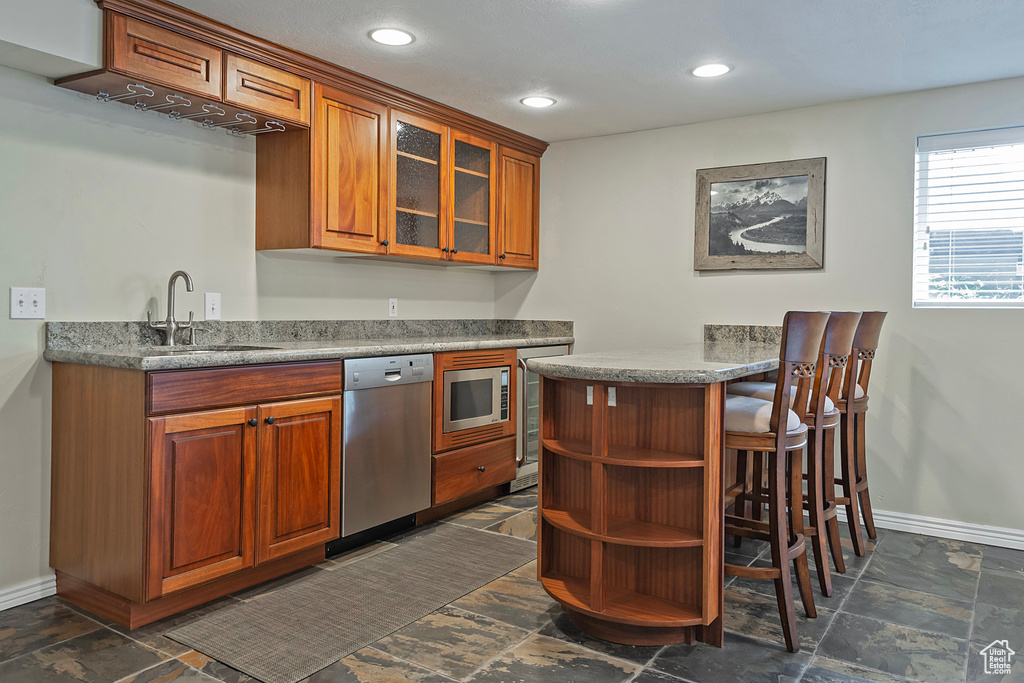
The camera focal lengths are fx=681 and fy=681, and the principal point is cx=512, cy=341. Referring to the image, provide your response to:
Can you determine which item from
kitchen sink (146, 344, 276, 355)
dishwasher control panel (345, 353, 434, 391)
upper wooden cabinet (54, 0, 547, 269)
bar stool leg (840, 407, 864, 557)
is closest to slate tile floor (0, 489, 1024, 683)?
bar stool leg (840, 407, 864, 557)

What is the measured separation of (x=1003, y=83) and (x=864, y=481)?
205 cm

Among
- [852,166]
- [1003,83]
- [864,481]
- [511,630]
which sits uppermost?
[1003,83]

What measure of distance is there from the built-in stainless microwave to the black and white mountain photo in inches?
59.1

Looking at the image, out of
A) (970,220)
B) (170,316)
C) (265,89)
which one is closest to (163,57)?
(265,89)

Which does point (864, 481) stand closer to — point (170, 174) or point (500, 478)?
point (500, 478)

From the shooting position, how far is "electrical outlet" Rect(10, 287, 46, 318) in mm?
2455

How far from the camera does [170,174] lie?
2945mm

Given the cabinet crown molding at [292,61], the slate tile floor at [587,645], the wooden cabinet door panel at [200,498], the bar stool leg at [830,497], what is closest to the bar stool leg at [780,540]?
the slate tile floor at [587,645]

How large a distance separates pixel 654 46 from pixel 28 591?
10.8ft

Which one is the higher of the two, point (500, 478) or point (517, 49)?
point (517, 49)

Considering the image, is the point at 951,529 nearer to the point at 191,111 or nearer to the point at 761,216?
the point at 761,216

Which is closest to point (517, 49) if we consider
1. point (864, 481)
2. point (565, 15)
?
point (565, 15)

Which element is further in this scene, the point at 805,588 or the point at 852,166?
the point at 852,166

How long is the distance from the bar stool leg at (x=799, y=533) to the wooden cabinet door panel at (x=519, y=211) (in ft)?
8.10
